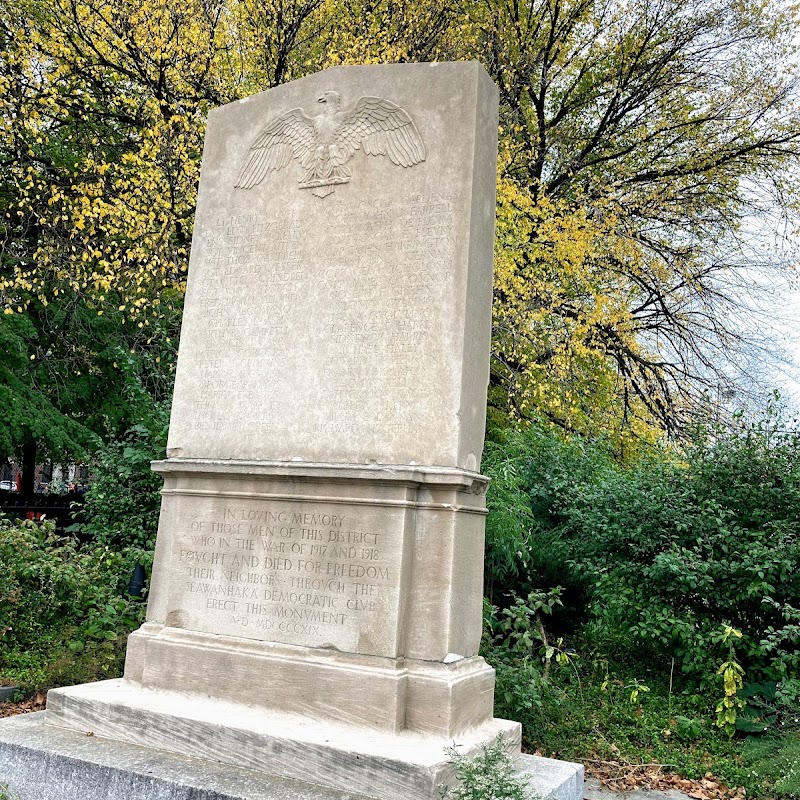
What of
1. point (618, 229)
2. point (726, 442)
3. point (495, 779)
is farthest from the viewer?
point (618, 229)

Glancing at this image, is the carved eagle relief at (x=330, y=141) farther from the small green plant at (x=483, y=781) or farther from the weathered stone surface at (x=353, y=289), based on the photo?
the small green plant at (x=483, y=781)

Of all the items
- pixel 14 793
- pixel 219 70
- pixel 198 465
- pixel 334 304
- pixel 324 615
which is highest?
pixel 219 70

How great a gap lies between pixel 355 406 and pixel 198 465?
1.07 m

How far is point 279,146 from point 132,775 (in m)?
3.89

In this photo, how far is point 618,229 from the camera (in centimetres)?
1405

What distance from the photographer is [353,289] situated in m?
5.32

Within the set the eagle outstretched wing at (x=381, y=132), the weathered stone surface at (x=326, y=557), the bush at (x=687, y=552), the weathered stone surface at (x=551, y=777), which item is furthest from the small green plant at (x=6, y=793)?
the bush at (x=687, y=552)

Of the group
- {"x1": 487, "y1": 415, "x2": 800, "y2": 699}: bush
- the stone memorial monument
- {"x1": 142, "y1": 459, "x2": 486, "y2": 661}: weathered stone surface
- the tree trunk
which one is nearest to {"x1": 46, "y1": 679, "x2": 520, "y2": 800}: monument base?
the stone memorial monument

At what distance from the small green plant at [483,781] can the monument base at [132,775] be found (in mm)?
238

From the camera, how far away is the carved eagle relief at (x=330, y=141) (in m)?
5.39

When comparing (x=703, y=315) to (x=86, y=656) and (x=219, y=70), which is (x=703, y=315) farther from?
(x=86, y=656)

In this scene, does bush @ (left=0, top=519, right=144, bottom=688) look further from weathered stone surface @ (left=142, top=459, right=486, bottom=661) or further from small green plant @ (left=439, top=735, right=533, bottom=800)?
small green plant @ (left=439, top=735, right=533, bottom=800)

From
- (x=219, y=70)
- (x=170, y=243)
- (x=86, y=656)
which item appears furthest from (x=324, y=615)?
(x=219, y=70)

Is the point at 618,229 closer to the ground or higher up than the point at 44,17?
closer to the ground
